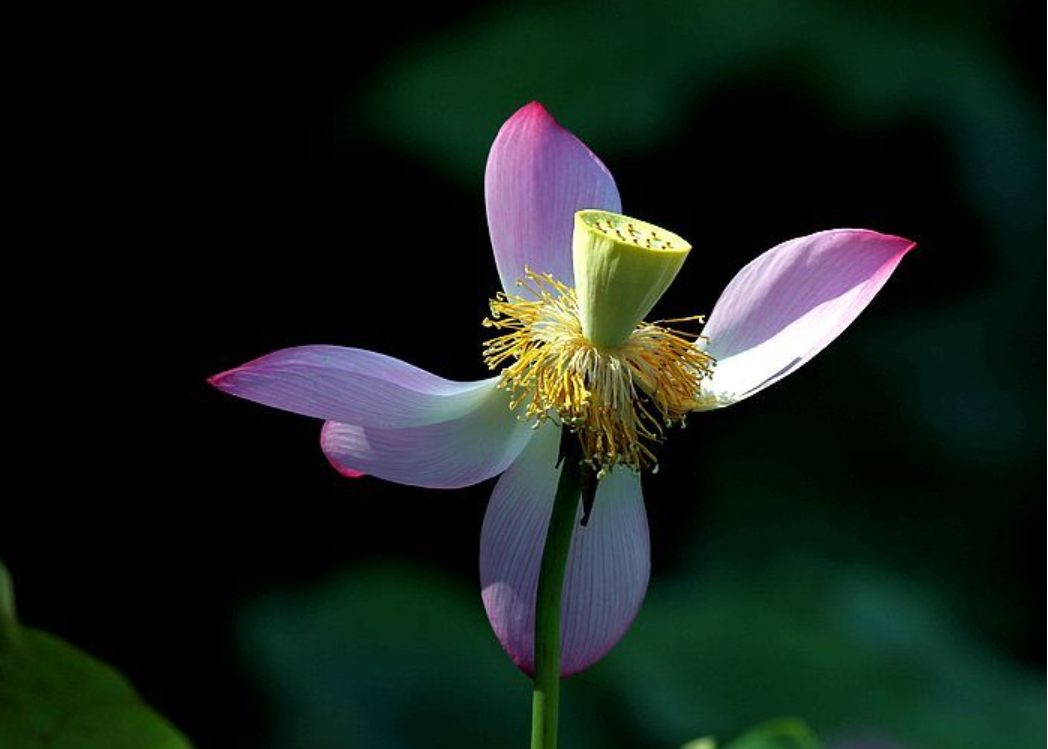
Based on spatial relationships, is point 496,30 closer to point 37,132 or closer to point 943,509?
point 37,132

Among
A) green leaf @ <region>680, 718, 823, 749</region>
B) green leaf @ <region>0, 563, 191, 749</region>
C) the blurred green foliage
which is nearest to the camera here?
green leaf @ <region>0, 563, 191, 749</region>

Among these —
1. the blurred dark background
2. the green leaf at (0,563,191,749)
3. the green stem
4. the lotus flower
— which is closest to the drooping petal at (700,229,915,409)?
the lotus flower

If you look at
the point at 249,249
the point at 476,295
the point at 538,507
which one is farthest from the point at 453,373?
the point at 538,507

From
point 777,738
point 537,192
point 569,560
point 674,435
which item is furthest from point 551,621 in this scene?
point 674,435

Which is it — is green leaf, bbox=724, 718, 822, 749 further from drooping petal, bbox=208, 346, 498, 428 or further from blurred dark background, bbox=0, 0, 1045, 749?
blurred dark background, bbox=0, 0, 1045, 749

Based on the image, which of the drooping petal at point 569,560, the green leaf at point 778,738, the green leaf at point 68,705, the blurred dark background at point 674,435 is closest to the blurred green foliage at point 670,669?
the blurred dark background at point 674,435

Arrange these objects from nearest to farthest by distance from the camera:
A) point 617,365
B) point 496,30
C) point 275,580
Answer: point 617,365 < point 275,580 < point 496,30

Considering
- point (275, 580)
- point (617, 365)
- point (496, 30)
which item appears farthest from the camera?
point (496, 30)
